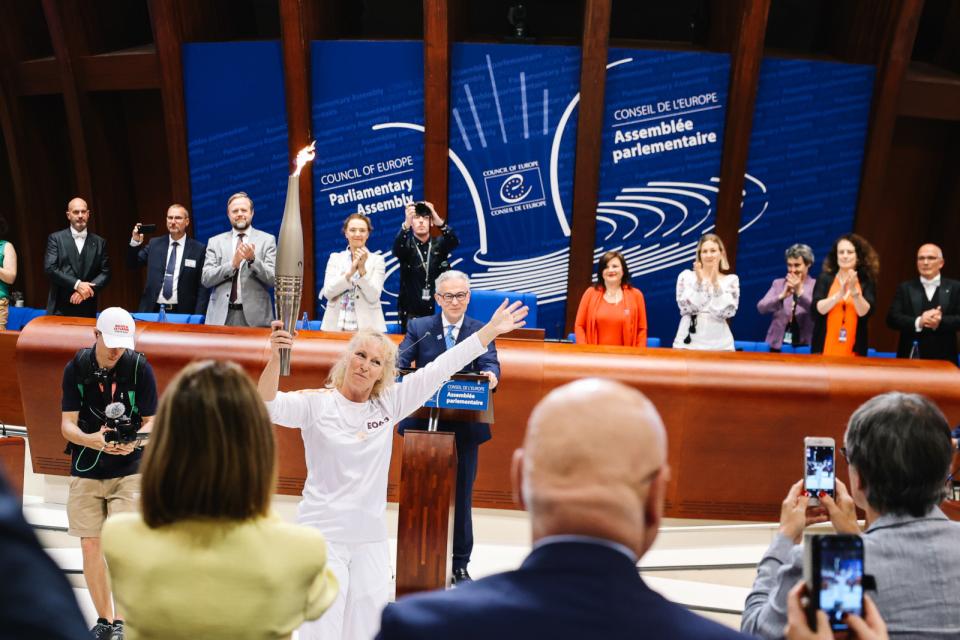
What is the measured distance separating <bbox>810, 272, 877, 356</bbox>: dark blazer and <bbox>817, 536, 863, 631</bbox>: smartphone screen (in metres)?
4.69

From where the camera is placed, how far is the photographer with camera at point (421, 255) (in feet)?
19.3

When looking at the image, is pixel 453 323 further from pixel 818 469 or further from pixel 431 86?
pixel 431 86

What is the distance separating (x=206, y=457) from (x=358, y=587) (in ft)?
5.77

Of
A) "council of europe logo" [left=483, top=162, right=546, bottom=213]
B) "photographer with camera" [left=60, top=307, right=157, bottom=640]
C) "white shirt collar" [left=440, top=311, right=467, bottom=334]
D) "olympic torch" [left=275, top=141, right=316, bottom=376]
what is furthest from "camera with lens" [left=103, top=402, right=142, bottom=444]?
"council of europe logo" [left=483, top=162, right=546, bottom=213]

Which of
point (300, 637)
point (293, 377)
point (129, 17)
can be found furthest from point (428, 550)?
point (129, 17)

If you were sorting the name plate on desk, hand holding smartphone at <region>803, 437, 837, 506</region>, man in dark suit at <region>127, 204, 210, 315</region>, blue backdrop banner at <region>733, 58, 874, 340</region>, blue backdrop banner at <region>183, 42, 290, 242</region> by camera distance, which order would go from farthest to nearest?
blue backdrop banner at <region>183, 42, 290, 242</region> → blue backdrop banner at <region>733, 58, 874, 340</region> → man in dark suit at <region>127, 204, 210, 315</region> → the name plate on desk → hand holding smartphone at <region>803, 437, 837, 506</region>

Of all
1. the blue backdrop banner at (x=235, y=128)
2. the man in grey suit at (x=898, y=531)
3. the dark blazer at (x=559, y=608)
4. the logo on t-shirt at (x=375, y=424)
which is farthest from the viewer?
the blue backdrop banner at (x=235, y=128)

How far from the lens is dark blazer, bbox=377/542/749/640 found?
975mm

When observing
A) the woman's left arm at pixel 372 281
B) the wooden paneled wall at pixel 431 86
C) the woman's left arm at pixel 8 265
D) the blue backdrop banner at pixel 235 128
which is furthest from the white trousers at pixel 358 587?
the blue backdrop banner at pixel 235 128

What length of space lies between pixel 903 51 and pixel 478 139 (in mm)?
3889

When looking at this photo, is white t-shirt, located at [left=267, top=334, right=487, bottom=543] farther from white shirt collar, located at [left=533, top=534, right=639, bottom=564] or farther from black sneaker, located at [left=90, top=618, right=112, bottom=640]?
white shirt collar, located at [left=533, top=534, right=639, bottom=564]

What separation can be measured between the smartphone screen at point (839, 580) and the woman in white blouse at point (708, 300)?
14.6ft

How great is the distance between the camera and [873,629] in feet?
4.40

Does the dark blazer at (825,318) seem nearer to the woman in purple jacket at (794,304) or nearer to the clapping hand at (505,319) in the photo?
the woman in purple jacket at (794,304)
